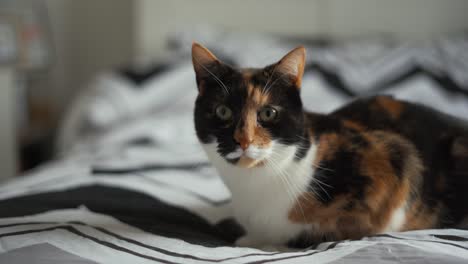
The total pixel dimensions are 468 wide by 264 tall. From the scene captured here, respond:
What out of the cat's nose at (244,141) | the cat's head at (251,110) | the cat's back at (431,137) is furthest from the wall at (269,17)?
the cat's nose at (244,141)

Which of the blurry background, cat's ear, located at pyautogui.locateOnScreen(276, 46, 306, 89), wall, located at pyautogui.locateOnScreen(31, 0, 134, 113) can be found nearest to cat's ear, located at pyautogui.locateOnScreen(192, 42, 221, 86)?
cat's ear, located at pyautogui.locateOnScreen(276, 46, 306, 89)

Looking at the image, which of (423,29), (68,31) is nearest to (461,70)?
(423,29)

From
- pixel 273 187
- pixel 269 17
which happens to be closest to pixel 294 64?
pixel 273 187

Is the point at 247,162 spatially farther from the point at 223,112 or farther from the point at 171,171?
the point at 171,171

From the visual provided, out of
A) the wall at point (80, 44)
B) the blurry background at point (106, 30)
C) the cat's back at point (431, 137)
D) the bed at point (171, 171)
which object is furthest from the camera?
the wall at point (80, 44)

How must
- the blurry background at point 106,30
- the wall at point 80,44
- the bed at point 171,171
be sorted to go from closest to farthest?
the bed at point 171,171
the blurry background at point 106,30
the wall at point 80,44

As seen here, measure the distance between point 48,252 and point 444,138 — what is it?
0.73m

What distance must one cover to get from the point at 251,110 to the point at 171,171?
64cm

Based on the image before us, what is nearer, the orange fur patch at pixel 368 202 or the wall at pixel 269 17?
the orange fur patch at pixel 368 202

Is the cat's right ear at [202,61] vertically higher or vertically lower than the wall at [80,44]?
lower

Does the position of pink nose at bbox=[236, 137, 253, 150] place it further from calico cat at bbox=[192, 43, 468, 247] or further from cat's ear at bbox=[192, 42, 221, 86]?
cat's ear at bbox=[192, 42, 221, 86]

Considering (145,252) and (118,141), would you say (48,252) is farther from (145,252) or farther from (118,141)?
(118,141)

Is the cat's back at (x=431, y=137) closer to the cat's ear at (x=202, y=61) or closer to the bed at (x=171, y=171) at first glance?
the bed at (x=171, y=171)

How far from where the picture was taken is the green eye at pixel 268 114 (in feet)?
2.65
